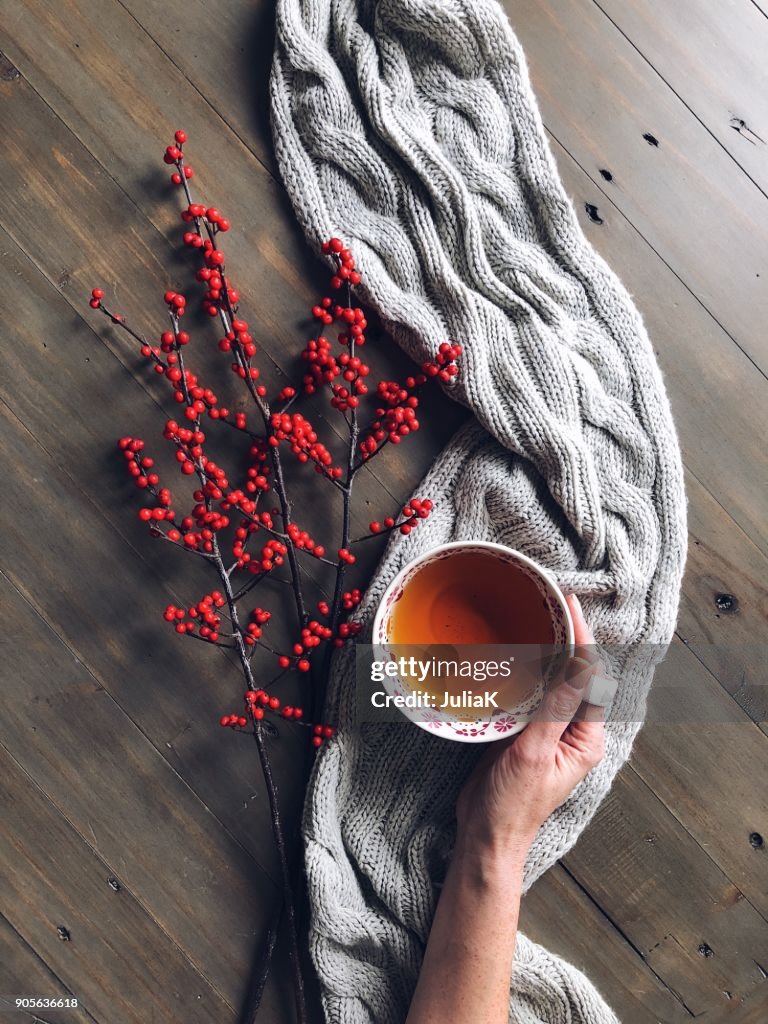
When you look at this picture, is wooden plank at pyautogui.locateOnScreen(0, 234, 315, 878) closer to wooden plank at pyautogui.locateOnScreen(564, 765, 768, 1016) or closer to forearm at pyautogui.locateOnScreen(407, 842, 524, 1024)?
forearm at pyautogui.locateOnScreen(407, 842, 524, 1024)

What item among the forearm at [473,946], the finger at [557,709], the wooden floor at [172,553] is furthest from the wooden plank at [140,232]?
the forearm at [473,946]

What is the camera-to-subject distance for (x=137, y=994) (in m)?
0.89

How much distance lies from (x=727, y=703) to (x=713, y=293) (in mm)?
471

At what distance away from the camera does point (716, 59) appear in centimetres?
91

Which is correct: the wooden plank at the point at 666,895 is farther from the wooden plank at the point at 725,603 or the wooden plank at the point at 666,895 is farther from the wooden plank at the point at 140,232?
the wooden plank at the point at 140,232

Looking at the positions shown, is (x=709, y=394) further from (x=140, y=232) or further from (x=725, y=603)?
(x=140, y=232)

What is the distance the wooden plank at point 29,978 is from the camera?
0.89 m

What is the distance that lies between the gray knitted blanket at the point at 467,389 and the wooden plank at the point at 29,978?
0.29 m

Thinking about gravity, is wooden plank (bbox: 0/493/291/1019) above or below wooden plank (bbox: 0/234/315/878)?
below

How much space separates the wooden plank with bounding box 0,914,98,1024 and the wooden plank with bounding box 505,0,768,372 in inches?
41.9

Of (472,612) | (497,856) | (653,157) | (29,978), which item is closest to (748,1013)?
(497,856)

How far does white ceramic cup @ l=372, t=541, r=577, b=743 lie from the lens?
0.75m

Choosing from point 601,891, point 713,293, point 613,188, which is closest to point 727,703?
point 601,891

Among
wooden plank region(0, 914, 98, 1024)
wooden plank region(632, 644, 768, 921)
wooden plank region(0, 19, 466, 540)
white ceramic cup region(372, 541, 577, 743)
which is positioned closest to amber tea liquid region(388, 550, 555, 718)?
white ceramic cup region(372, 541, 577, 743)
